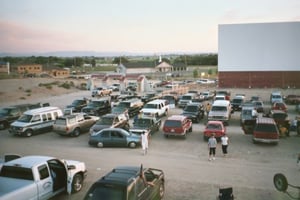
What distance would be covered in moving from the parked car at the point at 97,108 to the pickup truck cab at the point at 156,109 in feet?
14.1

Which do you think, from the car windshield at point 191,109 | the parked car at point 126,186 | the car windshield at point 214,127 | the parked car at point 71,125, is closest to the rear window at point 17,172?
the parked car at point 126,186

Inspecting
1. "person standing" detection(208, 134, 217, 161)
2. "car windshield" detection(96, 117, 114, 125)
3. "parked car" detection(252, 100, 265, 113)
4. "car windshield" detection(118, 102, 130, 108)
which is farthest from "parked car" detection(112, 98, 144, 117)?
"person standing" detection(208, 134, 217, 161)

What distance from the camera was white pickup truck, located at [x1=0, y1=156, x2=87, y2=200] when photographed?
9.38m

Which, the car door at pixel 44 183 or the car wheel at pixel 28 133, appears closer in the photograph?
the car door at pixel 44 183

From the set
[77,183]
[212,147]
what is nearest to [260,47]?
[212,147]

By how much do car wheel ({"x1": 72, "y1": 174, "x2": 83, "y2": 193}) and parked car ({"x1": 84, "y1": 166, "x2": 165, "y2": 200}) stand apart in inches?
100

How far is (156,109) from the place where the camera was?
28.6 metres

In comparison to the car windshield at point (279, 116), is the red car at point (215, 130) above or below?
below

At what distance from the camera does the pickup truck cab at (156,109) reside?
27.9 m

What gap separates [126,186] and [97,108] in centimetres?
2198

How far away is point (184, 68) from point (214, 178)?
117 meters

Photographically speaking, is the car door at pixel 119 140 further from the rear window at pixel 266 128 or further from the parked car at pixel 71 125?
the rear window at pixel 266 128

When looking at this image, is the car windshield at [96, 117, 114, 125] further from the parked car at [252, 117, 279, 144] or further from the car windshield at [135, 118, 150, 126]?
the parked car at [252, 117, 279, 144]

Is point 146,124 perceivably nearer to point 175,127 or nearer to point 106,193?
point 175,127
